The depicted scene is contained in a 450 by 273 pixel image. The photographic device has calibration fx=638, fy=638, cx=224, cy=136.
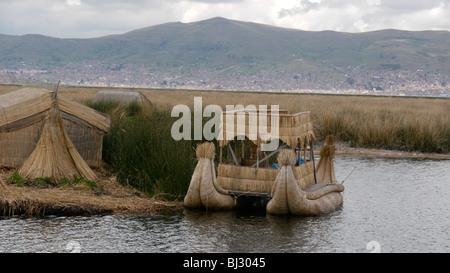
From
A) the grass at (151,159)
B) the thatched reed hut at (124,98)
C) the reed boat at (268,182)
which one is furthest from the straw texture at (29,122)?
the thatched reed hut at (124,98)

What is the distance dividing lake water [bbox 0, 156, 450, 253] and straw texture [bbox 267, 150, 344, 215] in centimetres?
17

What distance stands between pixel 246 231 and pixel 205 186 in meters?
1.37

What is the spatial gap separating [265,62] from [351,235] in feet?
609

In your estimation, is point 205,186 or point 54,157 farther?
point 54,157

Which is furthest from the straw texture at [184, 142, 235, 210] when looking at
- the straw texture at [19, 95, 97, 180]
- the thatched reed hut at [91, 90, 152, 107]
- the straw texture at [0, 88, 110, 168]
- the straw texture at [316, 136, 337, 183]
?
the thatched reed hut at [91, 90, 152, 107]

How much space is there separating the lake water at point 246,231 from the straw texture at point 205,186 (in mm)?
217

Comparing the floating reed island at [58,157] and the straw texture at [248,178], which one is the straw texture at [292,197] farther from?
the floating reed island at [58,157]

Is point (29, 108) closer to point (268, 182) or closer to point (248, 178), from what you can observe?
point (248, 178)

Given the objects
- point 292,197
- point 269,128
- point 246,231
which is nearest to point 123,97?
point 269,128

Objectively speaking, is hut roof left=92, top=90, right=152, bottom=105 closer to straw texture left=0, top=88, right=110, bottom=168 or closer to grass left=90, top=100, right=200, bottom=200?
grass left=90, top=100, right=200, bottom=200

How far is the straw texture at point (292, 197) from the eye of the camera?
1091cm

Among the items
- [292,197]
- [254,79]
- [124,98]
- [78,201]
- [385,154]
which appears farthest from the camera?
[254,79]

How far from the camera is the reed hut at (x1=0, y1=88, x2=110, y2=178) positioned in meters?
12.6

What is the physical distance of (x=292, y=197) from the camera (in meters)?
11.1
